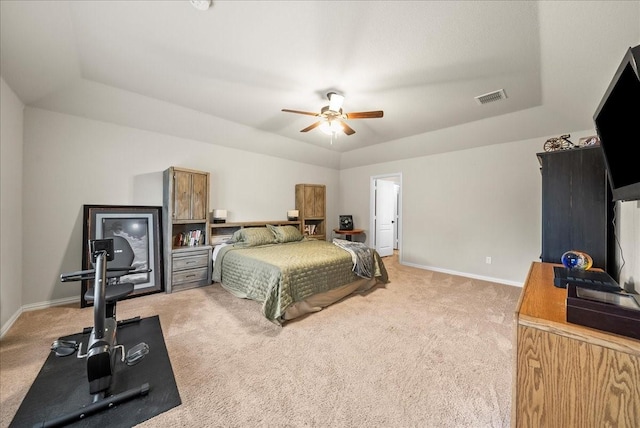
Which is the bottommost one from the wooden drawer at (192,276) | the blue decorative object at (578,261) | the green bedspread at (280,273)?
the wooden drawer at (192,276)

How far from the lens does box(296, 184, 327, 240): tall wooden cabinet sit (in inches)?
215

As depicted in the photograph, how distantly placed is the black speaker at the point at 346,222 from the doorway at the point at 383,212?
1.68ft

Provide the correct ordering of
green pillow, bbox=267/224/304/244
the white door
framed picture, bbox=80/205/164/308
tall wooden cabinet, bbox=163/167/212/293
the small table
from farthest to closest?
the white door < the small table < green pillow, bbox=267/224/304/244 < tall wooden cabinet, bbox=163/167/212/293 < framed picture, bbox=80/205/164/308

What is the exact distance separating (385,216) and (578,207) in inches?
162

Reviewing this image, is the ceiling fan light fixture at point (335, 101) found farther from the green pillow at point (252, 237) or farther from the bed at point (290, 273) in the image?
the green pillow at point (252, 237)

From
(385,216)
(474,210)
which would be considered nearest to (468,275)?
(474,210)

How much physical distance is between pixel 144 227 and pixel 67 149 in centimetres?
131

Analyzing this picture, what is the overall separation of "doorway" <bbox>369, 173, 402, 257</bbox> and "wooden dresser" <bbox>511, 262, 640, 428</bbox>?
4731 millimetres

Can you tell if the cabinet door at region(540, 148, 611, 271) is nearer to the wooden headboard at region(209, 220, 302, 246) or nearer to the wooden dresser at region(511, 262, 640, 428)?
the wooden dresser at region(511, 262, 640, 428)

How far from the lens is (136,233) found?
337 cm

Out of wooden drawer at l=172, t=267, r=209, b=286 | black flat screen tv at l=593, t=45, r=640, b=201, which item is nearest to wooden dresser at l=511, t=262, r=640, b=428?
black flat screen tv at l=593, t=45, r=640, b=201

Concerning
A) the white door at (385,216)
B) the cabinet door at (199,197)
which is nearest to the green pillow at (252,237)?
the cabinet door at (199,197)

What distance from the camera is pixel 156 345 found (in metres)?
2.12

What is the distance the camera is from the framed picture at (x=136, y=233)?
3039 millimetres
